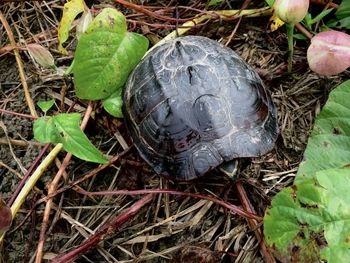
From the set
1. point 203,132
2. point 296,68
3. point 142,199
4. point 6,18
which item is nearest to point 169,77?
point 203,132

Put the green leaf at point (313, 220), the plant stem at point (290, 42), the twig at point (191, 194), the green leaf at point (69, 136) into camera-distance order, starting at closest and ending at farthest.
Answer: the green leaf at point (313, 220)
the green leaf at point (69, 136)
the twig at point (191, 194)
the plant stem at point (290, 42)

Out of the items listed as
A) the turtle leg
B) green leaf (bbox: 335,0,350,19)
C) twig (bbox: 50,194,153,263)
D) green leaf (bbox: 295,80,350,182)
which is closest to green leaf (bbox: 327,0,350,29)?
green leaf (bbox: 335,0,350,19)

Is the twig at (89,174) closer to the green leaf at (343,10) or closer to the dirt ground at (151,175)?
the dirt ground at (151,175)

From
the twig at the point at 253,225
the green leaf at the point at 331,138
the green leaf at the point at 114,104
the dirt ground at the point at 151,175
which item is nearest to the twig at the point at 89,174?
the dirt ground at the point at 151,175

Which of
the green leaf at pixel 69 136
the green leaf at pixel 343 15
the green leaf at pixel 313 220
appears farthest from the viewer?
the green leaf at pixel 343 15

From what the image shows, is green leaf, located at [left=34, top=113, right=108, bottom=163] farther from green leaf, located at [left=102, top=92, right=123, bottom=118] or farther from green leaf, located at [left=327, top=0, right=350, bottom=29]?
green leaf, located at [left=327, top=0, right=350, bottom=29]
